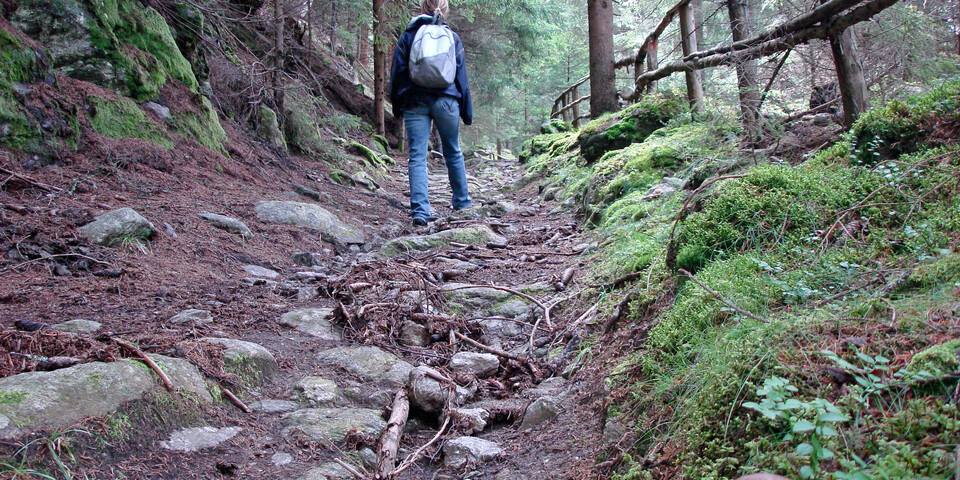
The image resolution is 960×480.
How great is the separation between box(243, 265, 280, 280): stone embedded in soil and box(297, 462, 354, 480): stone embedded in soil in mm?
2760

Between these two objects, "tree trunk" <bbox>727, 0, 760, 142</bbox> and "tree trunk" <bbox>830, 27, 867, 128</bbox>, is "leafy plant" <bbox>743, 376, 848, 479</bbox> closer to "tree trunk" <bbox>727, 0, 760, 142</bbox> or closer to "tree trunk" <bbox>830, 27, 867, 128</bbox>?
Result: "tree trunk" <bbox>830, 27, 867, 128</bbox>

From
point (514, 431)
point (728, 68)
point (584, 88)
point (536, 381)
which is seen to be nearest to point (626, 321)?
point (536, 381)

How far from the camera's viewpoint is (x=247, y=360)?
2.72 metres

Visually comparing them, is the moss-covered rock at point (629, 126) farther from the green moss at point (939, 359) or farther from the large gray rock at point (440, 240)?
the green moss at point (939, 359)

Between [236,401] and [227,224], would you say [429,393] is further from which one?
[227,224]

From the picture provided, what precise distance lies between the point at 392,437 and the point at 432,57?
191 inches

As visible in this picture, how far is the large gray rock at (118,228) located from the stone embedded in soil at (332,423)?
8.94ft

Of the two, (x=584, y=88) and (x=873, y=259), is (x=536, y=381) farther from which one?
(x=584, y=88)

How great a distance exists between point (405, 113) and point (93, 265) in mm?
3853

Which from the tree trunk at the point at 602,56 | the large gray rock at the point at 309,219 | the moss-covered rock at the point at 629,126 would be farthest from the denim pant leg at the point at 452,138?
the tree trunk at the point at 602,56

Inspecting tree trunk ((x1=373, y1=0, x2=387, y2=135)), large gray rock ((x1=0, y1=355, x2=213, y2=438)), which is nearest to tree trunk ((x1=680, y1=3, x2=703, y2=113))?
large gray rock ((x1=0, y1=355, x2=213, y2=438))

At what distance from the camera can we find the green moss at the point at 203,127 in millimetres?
6770

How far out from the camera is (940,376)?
120 centimetres

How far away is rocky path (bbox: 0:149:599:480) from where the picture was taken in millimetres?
1976
